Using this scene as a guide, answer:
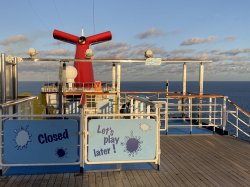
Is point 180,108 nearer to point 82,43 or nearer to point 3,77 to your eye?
point 3,77

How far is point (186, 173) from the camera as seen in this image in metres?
5.81

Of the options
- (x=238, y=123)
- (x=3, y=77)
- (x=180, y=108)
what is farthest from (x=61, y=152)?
(x=238, y=123)

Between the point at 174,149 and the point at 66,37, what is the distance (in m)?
18.2

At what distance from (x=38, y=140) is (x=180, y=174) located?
2.92m

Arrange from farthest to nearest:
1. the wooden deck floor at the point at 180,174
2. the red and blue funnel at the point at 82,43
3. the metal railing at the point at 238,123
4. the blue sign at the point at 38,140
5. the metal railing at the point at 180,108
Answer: the red and blue funnel at the point at 82,43 < the metal railing at the point at 238,123 < the metal railing at the point at 180,108 < the blue sign at the point at 38,140 < the wooden deck floor at the point at 180,174

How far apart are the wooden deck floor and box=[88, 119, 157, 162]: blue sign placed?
38 centimetres

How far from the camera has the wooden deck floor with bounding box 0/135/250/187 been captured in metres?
5.24

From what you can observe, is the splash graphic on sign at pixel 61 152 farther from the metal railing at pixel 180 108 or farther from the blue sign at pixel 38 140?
the metal railing at pixel 180 108

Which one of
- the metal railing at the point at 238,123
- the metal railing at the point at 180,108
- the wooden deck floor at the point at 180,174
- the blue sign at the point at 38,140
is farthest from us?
the metal railing at the point at 238,123

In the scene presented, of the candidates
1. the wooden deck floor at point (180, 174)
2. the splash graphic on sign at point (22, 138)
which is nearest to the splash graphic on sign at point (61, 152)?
the wooden deck floor at point (180, 174)

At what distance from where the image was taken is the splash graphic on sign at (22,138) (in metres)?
5.41

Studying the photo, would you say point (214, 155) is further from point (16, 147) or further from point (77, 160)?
point (16, 147)

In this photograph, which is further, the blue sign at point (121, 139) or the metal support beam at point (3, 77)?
the metal support beam at point (3, 77)

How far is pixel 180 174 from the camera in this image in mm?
5742
